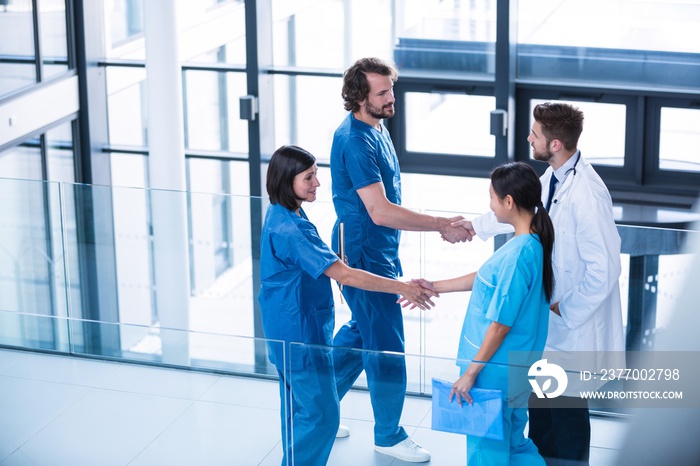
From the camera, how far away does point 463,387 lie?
11.3 ft

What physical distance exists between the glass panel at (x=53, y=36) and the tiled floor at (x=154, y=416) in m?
5.06

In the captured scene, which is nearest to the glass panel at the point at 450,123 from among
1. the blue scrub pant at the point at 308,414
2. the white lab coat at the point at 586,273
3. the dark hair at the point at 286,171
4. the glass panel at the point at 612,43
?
the glass panel at the point at 612,43

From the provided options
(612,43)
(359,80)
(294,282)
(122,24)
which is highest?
(122,24)

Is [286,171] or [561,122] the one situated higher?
[561,122]

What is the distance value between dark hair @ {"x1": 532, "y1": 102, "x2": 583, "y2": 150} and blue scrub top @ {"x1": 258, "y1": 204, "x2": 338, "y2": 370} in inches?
35.4

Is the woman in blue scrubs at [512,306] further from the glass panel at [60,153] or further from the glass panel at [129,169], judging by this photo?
the glass panel at [129,169]

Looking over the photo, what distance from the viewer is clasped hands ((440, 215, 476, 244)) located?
15.9 ft

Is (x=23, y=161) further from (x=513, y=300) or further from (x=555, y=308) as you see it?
(x=513, y=300)

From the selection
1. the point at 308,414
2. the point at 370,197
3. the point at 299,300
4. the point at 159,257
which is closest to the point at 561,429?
the point at 308,414

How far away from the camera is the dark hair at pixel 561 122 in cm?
369

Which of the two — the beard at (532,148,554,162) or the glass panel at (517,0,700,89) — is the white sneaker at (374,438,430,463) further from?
the glass panel at (517,0,700,89)

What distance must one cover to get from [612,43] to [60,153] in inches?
186

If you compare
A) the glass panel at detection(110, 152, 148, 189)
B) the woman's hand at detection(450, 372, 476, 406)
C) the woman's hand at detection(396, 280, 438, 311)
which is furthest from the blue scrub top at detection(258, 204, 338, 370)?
the glass panel at detection(110, 152, 148, 189)

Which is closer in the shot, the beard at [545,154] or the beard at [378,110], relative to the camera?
the beard at [545,154]
